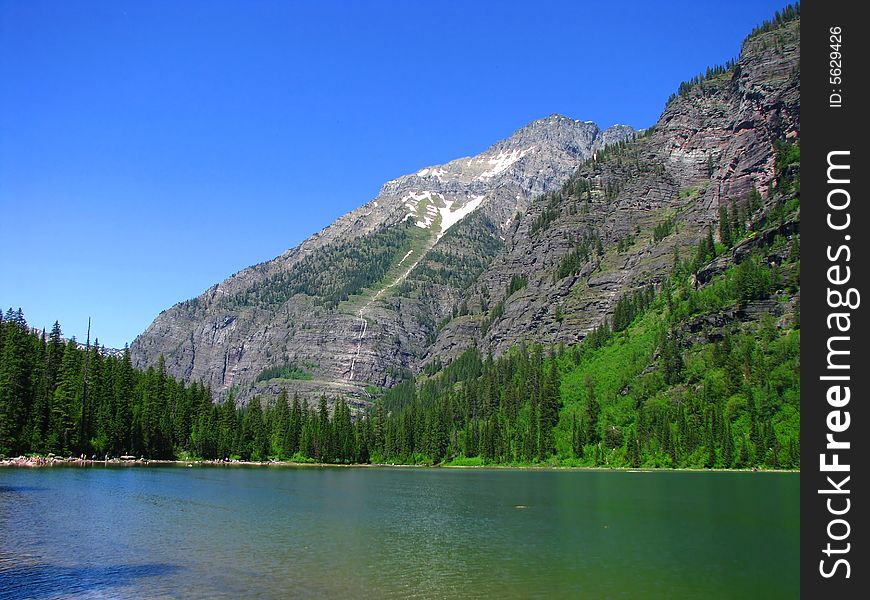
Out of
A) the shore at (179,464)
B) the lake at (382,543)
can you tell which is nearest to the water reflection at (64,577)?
the lake at (382,543)

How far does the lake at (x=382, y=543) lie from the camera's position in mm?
41656

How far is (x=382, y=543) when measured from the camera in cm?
5812

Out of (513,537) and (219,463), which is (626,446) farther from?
(513,537)

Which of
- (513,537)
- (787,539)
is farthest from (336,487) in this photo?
(787,539)

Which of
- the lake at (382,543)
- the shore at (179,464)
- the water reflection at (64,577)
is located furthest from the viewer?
the shore at (179,464)

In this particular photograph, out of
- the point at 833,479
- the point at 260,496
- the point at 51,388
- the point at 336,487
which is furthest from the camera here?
the point at 51,388

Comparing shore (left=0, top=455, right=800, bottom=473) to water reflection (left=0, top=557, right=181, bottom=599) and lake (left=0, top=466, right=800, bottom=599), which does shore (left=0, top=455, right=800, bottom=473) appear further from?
water reflection (left=0, top=557, right=181, bottom=599)

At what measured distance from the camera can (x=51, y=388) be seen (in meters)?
137

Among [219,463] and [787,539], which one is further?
[219,463]

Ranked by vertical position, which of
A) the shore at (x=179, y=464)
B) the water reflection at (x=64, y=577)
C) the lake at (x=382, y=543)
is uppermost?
the water reflection at (x=64, y=577)

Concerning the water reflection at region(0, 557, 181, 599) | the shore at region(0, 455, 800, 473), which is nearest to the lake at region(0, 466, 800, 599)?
the water reflection at region(0, 557, 181, 599)

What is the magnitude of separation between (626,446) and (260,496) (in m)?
122

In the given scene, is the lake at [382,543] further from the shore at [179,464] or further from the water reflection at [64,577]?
the shore at [179,464]

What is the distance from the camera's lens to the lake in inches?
1640
